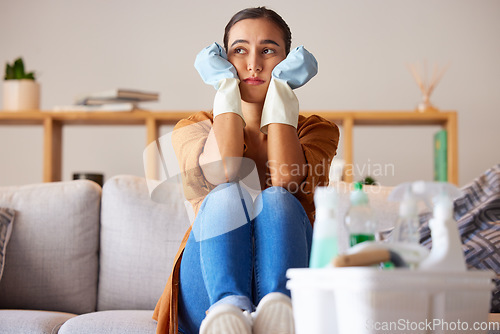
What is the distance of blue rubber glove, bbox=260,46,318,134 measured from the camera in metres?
1.39

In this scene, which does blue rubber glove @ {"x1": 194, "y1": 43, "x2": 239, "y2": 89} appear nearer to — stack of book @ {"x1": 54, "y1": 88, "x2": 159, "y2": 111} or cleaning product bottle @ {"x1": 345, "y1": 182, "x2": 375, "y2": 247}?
cleaning product bottle @ {"x1": 345, "y1": 182, "x2": 375, "y2": 247}

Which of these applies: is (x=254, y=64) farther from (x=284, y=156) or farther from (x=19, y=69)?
(x=19, y=69)

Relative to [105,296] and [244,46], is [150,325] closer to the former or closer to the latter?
[105,296]

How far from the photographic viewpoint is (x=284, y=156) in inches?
54.1

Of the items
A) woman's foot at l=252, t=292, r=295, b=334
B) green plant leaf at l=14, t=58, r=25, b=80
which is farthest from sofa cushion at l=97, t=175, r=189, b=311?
green plant leaf at l=14, t=58, r=25, b=80

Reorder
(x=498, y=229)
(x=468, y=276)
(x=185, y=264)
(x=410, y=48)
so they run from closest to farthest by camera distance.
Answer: (x=468, y=276) < (x=185, y=264) < (x=498, y=229) < (x=410, y=48)

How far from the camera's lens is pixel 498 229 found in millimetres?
1772

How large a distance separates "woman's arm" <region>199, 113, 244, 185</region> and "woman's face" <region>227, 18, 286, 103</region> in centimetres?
16

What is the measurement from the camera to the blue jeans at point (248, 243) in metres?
1.10

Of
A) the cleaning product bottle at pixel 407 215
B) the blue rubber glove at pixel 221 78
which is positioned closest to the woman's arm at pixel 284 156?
the blue rubber glove at pixel 221 78

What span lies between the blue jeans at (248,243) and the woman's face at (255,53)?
15.9 inches

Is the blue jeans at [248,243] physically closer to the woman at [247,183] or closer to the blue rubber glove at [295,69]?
the woman at [247,183]

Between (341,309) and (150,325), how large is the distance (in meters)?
0.91

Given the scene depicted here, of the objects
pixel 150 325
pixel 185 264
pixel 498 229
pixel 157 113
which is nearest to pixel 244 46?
pixel 185 264
